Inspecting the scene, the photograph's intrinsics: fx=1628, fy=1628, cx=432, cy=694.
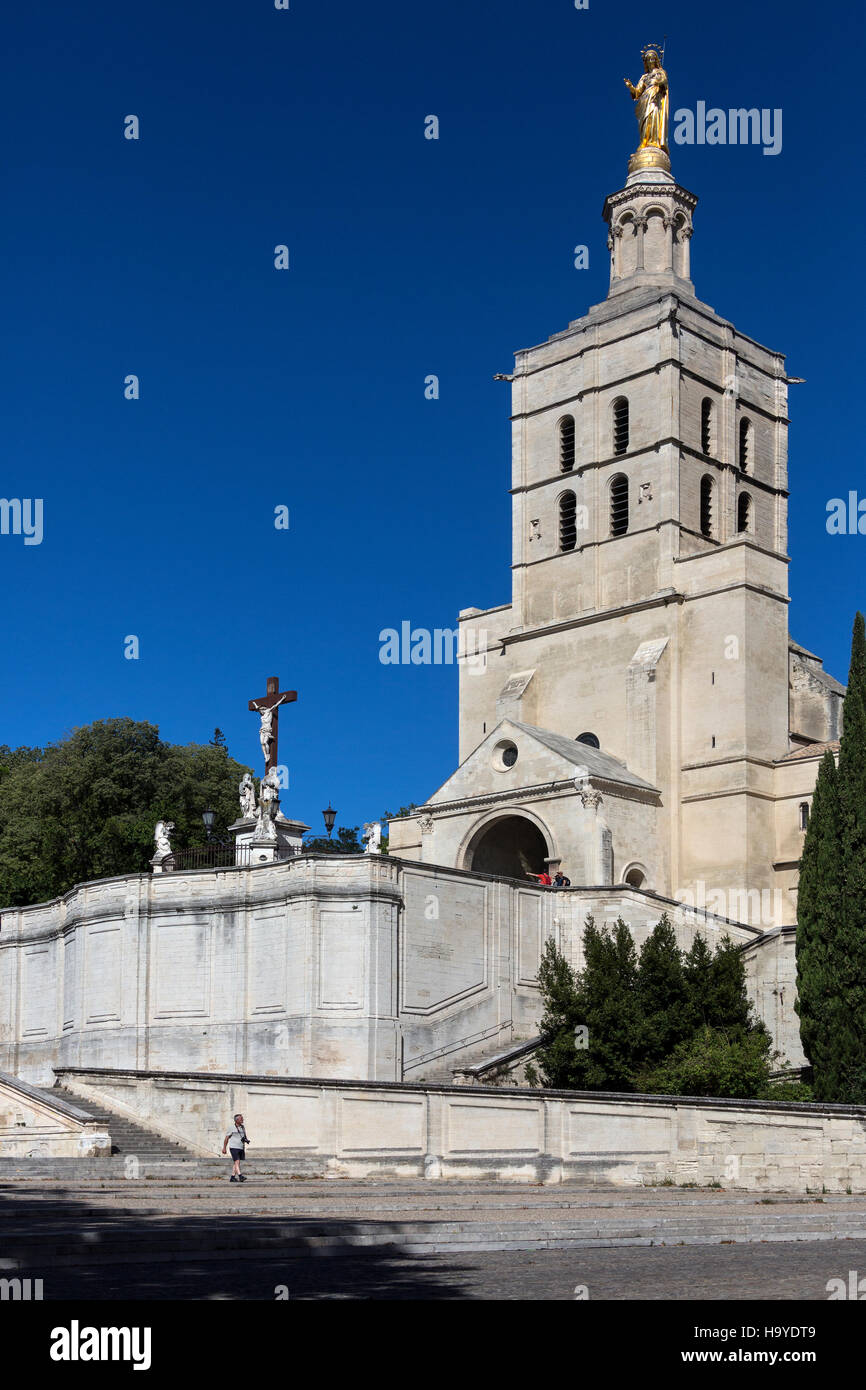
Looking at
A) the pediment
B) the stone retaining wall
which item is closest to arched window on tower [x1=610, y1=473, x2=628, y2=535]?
the pediment

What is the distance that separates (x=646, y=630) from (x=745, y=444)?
979cm

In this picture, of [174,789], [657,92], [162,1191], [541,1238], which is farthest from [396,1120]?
[657,92]

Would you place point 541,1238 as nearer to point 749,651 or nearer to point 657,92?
point 749,651

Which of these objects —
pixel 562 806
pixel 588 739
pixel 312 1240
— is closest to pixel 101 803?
pixel 588 739

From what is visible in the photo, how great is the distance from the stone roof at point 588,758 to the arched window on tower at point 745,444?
539 inches

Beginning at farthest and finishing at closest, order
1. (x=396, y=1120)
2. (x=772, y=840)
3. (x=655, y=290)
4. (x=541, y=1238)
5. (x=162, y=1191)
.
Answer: (x=655, y=290), (x=772, y=840), (x=396, y=1120), (x=162, y=1191), (x=541, y=1238)

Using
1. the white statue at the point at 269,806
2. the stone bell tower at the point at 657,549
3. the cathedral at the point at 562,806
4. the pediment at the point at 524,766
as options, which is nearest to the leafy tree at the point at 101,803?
the cathedral at the point at 562,806

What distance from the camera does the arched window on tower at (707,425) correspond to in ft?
189

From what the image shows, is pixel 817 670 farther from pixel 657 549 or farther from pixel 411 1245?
pixel 411 1245

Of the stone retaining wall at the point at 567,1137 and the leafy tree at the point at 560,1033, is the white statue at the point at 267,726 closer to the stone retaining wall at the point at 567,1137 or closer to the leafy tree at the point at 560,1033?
the leafy tree at the point at 560,1033

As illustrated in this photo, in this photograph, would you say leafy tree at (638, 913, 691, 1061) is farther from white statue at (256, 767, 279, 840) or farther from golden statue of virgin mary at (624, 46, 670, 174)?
golden statue of virgin mary at (624, 46, 670, 174)
